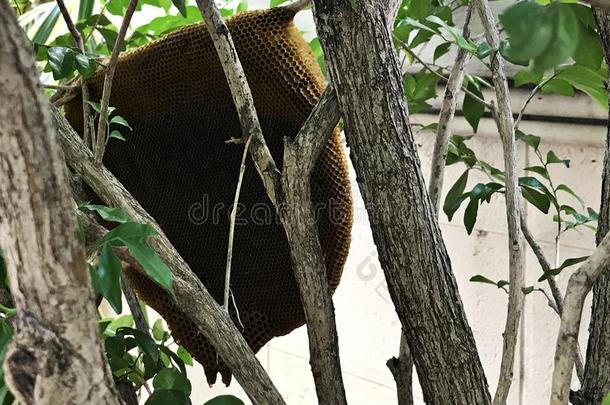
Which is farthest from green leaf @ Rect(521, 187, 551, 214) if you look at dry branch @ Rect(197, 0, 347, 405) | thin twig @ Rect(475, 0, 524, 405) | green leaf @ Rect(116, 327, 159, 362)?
green leaf @ Rect(116, 327, 159, 362)

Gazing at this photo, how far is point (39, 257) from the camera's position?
226mm

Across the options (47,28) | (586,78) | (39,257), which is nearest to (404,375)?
(586,78)

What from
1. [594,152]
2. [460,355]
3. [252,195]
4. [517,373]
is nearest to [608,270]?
[460,355]

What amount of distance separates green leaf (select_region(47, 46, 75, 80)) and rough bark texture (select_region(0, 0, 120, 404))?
0.97 ft

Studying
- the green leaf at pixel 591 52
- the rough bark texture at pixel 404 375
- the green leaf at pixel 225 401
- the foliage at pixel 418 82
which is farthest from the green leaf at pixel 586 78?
the green leaf at pixel 225 401

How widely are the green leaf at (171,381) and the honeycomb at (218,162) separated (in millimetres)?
Answer: 80

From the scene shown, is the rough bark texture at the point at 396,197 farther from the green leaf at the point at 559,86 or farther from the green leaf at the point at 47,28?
the green leaf at the point at 47,28

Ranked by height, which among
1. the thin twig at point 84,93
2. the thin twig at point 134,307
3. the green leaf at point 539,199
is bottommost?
the thin twig at point 134,307

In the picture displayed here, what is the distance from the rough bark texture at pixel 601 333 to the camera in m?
0.42

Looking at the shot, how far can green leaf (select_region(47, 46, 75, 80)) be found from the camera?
502 millimetres

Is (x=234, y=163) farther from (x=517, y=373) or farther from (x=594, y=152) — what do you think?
(x=517, y=373)

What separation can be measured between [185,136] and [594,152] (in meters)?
0.48

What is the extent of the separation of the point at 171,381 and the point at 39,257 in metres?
0.27

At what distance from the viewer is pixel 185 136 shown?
570 mm
